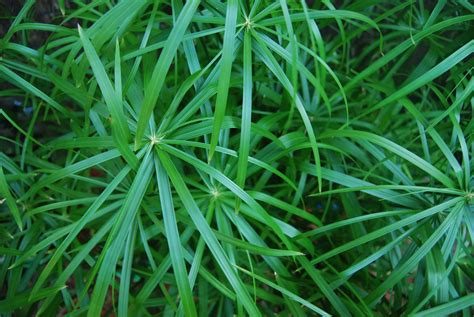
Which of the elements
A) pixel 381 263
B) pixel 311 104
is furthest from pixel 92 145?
pixel 381 263

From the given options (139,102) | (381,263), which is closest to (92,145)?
(139,102)

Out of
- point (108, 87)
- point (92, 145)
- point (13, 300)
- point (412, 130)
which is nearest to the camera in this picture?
point (108, 87)

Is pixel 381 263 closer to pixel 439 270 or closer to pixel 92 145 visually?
pixel 439 270

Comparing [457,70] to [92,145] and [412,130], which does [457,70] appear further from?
[92,145]

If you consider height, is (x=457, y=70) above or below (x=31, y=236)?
above

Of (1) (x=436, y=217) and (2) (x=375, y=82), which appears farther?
(2) (x=375, y=82)

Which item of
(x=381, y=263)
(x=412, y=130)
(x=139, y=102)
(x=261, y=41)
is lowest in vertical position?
(x=381, y=263)

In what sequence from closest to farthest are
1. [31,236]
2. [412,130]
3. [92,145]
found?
[92,145] < [31,236] < [412,130]
